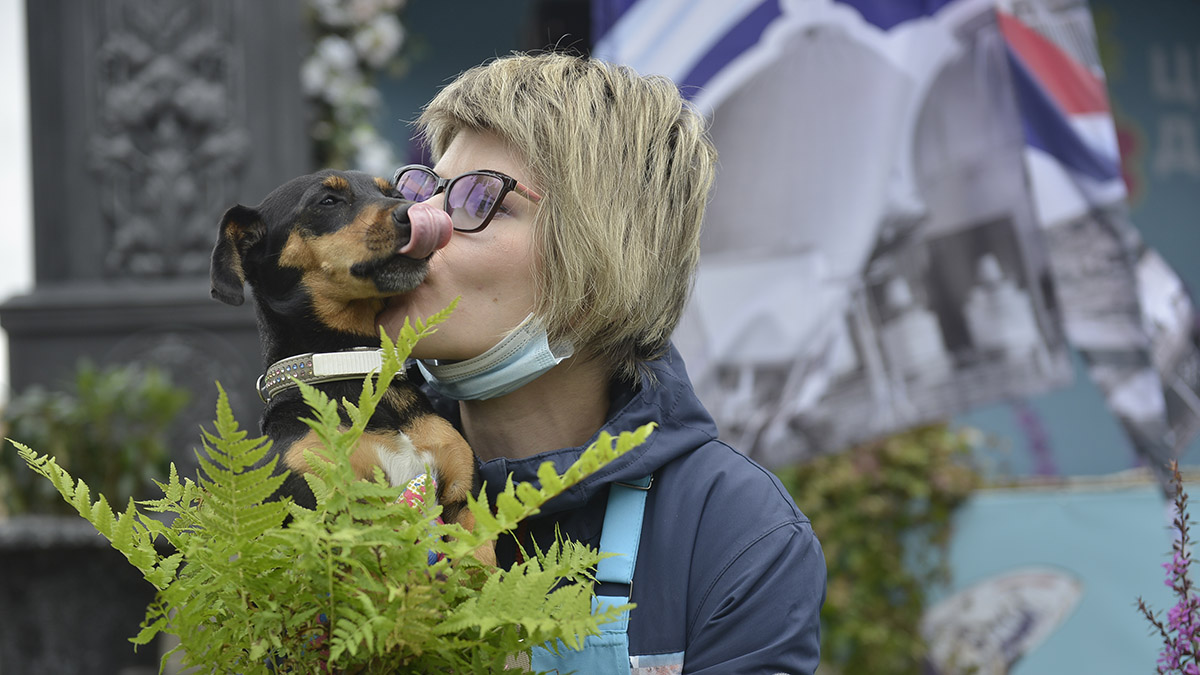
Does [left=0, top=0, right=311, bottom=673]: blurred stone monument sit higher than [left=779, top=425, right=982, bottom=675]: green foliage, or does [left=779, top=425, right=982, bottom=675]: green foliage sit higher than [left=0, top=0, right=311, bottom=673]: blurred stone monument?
[left=0, top=0, right=311, bottom=673]: blurred stone monument

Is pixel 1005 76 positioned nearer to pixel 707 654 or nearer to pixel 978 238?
pixel 978 238

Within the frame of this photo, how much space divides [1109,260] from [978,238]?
395 mm

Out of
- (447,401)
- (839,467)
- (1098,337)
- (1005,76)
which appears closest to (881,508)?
(839,467)

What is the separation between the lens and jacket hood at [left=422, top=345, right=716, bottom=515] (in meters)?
1.57

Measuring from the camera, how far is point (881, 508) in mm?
4957

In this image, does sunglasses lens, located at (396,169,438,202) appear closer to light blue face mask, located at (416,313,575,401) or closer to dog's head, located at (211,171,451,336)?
dog's head, located at (211,171,451,336)

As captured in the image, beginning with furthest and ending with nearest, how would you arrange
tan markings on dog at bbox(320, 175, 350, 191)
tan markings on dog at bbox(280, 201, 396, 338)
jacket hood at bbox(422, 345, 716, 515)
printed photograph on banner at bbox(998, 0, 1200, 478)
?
printed photograph on banner at bbox(998, 0, 1200, 478) < tan markings on dog at bbox(320, 175, 350, 191) < tan markings on dog at bbox(280, 201, 396, 338) < jacket hood at bbox(422, 345, 716, 515)

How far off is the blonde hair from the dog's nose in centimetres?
15

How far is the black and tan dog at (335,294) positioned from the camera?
1673mm

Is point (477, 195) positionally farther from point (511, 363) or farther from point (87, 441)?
point (87, 441)

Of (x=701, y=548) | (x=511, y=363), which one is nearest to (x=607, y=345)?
(x=511, y=363)

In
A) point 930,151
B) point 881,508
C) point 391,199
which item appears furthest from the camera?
point 881,508

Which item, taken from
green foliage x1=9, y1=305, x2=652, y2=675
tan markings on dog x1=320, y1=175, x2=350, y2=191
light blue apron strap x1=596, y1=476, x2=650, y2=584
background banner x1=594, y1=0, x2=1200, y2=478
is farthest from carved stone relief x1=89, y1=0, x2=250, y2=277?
green foliage x1=9, y1=305, x2=652, y2=675

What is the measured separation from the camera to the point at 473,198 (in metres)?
1.67
